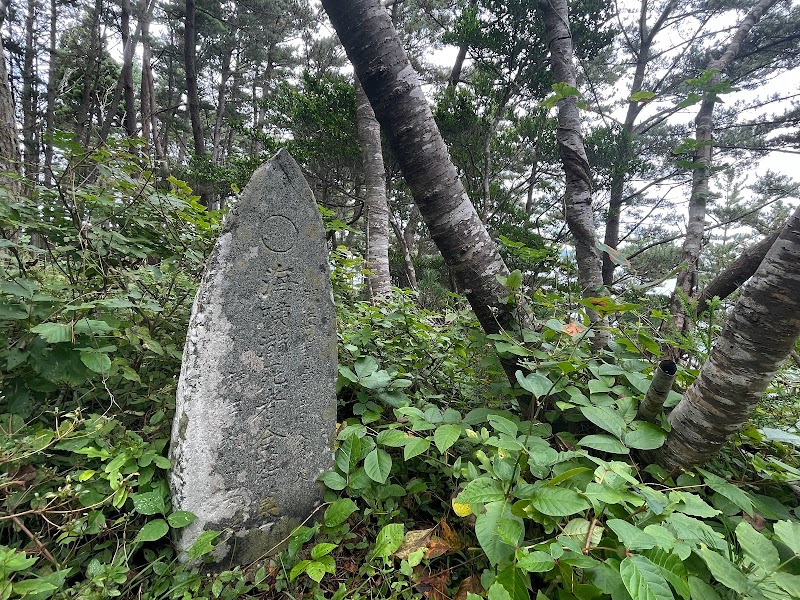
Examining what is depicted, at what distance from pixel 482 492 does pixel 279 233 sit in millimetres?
1160

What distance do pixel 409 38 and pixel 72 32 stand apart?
9764 mm

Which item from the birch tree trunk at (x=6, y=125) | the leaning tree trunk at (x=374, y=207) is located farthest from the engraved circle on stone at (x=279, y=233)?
the leaning tree trunk at (x=374, y=207)

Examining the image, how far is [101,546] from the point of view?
1.16 m

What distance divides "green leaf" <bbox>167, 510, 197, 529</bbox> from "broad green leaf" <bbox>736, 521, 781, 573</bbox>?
1524mm

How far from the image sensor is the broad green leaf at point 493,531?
0.88 m

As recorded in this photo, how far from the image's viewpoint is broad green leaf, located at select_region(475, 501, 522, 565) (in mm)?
882

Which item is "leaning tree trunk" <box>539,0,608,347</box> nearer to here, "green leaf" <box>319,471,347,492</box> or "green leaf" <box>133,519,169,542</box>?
"green leaf" <box>319,471,347,492</box>

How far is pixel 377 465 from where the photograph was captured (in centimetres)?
119

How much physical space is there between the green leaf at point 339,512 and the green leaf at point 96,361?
919mm

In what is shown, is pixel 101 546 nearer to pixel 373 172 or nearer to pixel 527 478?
pixel 527 478

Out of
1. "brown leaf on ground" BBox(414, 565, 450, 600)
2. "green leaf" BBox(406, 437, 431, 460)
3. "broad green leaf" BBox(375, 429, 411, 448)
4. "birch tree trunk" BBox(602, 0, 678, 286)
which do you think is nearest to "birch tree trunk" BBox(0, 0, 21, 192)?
"broad green leaf" BBox(375, 429, 411, 448)

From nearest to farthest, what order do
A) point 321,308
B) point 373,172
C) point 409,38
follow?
point 321,308
point 373,172
point 409,38

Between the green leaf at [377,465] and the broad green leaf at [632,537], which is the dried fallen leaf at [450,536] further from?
the broad green leaf at [632,537]

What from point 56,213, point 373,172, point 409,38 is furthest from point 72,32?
point 56,213
